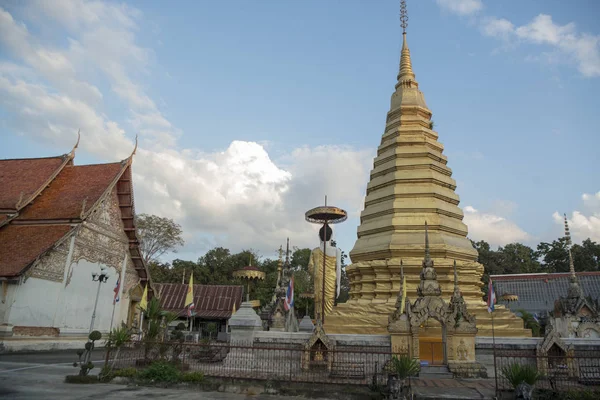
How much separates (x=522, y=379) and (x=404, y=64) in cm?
1604

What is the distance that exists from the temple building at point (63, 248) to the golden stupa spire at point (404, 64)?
14.6m

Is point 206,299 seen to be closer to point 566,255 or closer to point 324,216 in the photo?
point 324,216

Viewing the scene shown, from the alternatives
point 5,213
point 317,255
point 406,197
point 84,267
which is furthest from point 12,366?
point 406,197

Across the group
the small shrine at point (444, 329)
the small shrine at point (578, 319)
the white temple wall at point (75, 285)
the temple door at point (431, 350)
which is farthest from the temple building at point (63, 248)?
the small shrine at point (578, 319)

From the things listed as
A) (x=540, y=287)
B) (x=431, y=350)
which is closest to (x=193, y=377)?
(x=431, y=350)

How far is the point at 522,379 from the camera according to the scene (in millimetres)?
9078

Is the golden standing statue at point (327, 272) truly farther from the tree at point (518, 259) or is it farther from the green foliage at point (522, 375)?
the tree at point (518, 259)

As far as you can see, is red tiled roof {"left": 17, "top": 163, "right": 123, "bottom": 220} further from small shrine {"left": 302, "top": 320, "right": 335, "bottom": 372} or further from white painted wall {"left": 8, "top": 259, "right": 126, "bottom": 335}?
small shrine {"left": 302, "top": 320, "right": 335, "bottom": 372}

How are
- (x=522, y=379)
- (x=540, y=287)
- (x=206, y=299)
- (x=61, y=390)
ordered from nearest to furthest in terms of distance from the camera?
(x=522, y=379)
(x=61, y=390)
(x=206, y=299)
(x=540, y=287)

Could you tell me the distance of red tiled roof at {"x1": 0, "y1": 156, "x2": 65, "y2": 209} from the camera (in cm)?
2108

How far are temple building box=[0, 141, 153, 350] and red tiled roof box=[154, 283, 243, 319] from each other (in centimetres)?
806

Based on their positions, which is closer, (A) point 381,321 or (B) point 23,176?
(A) point 381,321

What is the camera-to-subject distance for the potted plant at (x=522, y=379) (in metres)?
8.85

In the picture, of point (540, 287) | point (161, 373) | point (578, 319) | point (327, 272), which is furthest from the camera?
point (540, 287)
